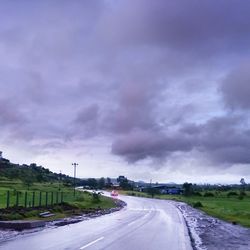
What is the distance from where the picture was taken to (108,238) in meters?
23.0

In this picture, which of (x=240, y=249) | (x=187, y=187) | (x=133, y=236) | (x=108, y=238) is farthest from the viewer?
(x=187, y=187)

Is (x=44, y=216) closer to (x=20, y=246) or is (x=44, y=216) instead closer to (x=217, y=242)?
(x=217, y=242)

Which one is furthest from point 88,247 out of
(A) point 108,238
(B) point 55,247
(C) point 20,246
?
(A) point 108,238

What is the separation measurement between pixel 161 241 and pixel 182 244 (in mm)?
1291

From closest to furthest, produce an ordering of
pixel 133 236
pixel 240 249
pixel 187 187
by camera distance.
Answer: pixel 240 249 < pixel 133 236 < pixel 187 187

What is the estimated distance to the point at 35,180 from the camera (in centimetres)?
15812

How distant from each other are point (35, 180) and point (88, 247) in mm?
142270

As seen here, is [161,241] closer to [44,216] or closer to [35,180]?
[44,216]

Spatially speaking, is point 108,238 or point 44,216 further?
point 44,216

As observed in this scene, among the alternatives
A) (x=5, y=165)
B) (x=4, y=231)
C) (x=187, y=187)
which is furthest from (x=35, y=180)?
(x=4, y=231)

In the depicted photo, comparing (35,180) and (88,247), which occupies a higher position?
(35,180)

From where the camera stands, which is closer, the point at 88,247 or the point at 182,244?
the point at 88,247

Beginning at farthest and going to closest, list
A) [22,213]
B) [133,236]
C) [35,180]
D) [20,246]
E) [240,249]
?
[35,180], [22,213], [133,236], [240,249], [20,246]

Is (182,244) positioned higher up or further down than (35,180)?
further down
